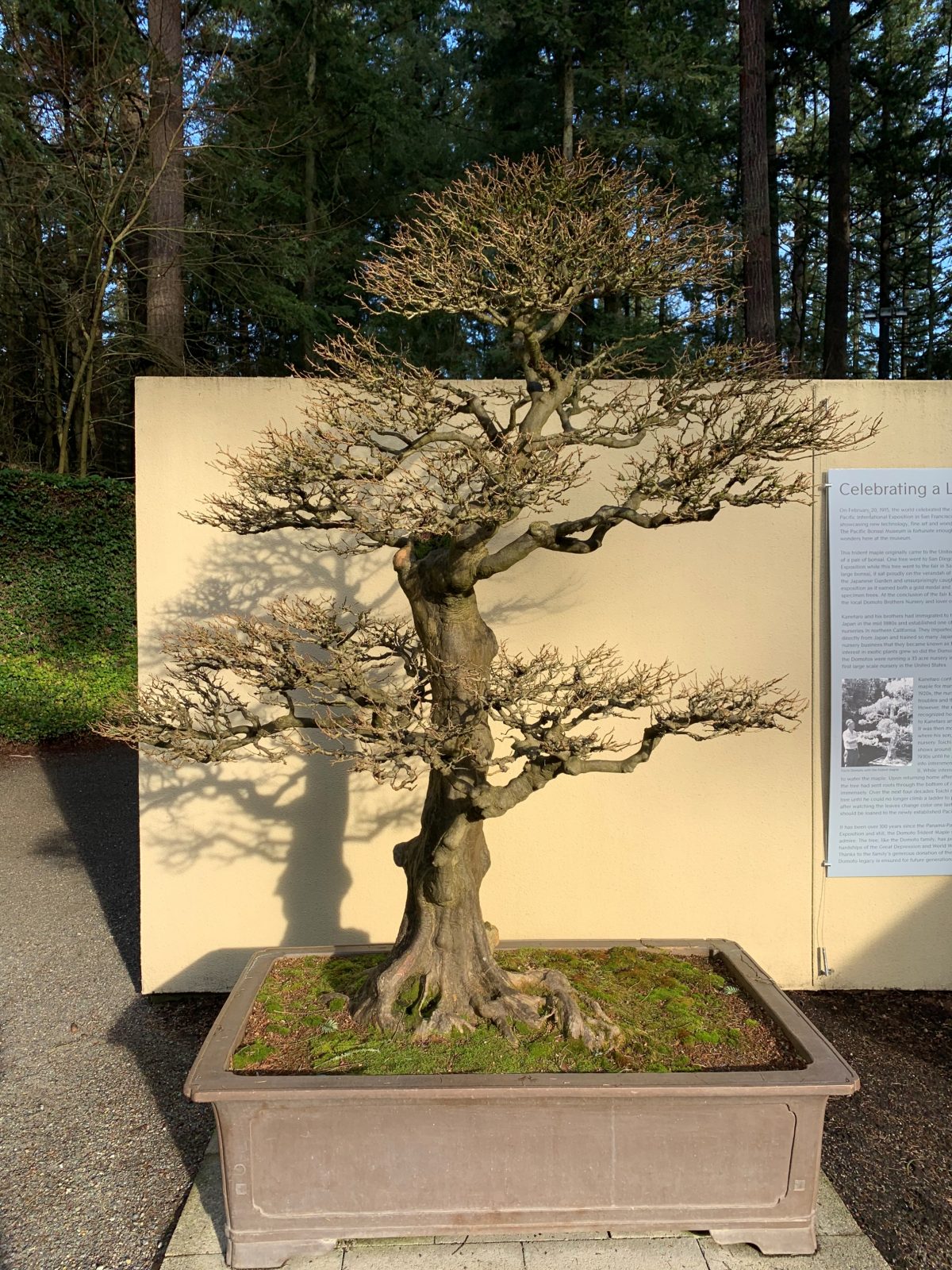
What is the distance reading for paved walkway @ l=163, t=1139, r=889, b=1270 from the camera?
2.17m

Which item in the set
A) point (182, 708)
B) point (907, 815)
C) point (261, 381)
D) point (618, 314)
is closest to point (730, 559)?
point (907, 815)

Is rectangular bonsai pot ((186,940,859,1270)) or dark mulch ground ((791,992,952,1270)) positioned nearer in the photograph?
rectangular bonsai pot ((186,940,859,1270))

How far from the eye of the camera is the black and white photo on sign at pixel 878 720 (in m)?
3.62

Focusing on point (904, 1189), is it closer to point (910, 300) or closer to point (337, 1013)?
point (337, 1013)

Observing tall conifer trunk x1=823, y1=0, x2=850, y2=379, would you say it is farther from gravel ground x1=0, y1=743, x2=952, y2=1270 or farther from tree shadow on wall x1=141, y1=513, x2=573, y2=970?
gravel ground x1=0, y1=743, x2=952, y2=1270

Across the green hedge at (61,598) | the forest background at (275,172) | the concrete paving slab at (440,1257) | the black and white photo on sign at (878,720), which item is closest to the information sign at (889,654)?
the black and white photo on sign at (878,720)

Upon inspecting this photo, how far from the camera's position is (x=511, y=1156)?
2143 millimetres

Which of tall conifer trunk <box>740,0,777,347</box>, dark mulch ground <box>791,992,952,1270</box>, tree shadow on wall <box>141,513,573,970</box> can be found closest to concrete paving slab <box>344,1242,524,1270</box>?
dark mulch ground <box>791,992,952,1270</box>

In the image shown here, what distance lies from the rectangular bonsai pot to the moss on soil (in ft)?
0.37

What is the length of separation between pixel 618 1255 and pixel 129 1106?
5.66 feet

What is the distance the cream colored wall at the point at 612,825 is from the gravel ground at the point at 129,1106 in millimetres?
290

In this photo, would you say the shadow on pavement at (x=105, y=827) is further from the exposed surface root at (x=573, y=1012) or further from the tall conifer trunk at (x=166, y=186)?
the tall conifer trunk at (x=166, y=186)

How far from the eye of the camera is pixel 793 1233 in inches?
86.4

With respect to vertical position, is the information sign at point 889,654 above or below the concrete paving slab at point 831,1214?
above
